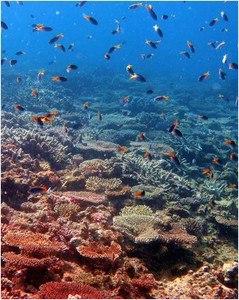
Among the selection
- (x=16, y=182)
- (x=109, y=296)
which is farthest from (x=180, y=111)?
(x=109, y=296)

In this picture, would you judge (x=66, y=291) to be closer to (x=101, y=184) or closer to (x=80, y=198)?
(x=80, y=198)

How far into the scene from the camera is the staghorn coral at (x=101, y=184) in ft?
26.7

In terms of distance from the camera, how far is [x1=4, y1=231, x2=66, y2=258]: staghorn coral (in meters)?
4.41

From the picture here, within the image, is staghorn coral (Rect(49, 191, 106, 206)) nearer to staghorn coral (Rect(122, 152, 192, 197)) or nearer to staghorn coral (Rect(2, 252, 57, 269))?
staghorn coral (Rect(122, 152, 192, 197))

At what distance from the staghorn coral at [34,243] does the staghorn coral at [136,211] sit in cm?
257

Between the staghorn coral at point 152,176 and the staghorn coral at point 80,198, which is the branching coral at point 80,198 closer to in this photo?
the staghorn coral at point 80,198

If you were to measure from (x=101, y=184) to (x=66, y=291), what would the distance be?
14.5ft

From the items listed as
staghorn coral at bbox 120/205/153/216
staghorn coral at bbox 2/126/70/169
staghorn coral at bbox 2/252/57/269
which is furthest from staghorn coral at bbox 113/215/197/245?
staghorn coral at bbox 2/126/70/169

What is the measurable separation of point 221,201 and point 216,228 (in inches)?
110

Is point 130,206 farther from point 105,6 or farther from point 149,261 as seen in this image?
point 105,6

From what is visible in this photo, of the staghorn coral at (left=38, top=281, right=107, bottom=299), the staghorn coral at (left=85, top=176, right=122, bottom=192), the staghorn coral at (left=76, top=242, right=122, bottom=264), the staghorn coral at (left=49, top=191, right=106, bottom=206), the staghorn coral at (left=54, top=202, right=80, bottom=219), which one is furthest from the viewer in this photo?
the staghorn coral at (left=85, top=176, right=122, bottom=192)

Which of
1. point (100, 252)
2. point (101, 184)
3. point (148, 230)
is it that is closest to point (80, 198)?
point (101, 184)

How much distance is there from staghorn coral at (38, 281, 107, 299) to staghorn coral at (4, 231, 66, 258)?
0.57 meters

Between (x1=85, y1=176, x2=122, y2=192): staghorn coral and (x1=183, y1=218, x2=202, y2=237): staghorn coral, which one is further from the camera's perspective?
(x1=85, y1=176, x2=122, y2=192): staghorn coral
